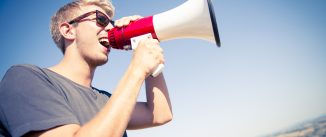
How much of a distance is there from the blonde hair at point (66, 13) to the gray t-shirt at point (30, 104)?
1.04 m

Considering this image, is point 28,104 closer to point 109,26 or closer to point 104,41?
point 104,41

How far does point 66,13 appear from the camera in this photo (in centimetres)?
272

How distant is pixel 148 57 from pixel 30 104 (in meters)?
0.76

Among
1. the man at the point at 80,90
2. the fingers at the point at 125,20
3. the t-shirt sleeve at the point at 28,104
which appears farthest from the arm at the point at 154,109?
the t-shirt sleeve at the point at 28,104

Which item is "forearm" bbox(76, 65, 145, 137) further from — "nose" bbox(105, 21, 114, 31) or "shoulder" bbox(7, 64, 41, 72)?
"nose" bbox(105, 21, 114, 31)

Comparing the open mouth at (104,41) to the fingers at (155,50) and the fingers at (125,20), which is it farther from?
the fingers at (155,50)

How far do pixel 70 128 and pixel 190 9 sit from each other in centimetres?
144

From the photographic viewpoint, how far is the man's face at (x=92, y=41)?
236cm

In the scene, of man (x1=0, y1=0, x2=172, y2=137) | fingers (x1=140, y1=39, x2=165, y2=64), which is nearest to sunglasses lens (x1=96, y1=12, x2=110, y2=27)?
man (x1=0, y1=0, x2=172, y2=137)

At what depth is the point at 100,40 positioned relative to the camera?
2424 millimetres

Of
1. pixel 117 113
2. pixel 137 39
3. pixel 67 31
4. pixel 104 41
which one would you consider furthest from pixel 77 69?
pixel 117 113

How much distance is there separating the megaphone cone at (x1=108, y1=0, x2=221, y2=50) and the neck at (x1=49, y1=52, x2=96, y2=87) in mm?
343

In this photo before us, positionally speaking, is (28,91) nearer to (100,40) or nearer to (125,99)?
(125,99)

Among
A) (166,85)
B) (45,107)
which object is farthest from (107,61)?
(45,107)
